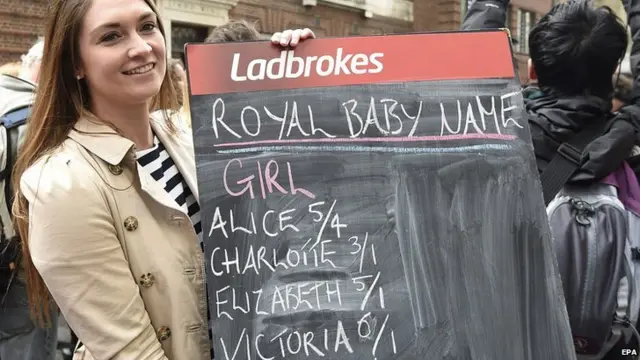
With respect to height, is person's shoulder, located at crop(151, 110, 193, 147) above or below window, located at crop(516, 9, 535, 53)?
below

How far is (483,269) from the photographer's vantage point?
5.33 ft

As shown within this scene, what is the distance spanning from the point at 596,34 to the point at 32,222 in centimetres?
187

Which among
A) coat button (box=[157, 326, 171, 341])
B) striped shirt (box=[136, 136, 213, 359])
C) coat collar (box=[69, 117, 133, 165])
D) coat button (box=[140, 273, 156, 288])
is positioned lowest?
coat button (box=[157, 326, 171, 341])

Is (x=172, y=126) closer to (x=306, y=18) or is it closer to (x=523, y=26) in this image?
(x=306, y=18)

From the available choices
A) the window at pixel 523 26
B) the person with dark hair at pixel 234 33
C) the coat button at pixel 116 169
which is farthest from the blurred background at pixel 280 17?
the coat button at pixel 116 169

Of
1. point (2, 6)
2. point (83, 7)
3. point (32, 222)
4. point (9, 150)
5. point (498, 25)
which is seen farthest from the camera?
point (2, 6)

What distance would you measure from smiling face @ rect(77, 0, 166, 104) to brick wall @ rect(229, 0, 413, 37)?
10351mm

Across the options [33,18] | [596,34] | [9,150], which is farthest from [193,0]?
[596,34]

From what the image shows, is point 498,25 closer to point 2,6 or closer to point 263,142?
point 263,142

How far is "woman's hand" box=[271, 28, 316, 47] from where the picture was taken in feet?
5.73

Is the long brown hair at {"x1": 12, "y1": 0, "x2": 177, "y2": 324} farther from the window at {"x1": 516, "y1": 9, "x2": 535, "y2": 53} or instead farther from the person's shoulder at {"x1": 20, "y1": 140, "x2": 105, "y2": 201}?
the window at {"x1": 516, "y1": 9, "x2": 535, "y2": 53}

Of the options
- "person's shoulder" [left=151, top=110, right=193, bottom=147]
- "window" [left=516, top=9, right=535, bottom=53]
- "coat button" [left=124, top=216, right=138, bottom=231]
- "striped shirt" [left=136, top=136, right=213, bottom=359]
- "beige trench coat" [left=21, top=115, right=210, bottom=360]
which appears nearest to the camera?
"beige trench coat" [left=21, top=115, right=210, bottom=360]

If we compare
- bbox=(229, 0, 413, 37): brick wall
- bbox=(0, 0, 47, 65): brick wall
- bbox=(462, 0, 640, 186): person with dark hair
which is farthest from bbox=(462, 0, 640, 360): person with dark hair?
bbox=(229, 0, 413, 37): brick wall

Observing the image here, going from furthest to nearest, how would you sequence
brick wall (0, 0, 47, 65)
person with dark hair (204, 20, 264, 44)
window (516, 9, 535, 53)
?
window (516, 9, 535, 53), brick wall (0, 0, 47, 65), person with dark hair (204, 20, 264, 44)
